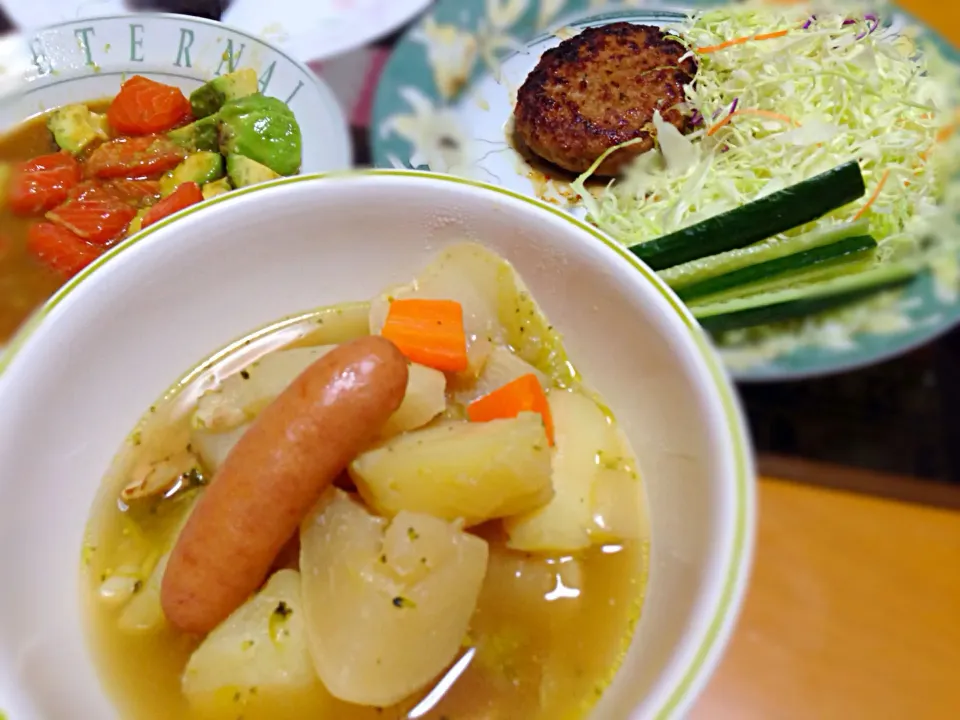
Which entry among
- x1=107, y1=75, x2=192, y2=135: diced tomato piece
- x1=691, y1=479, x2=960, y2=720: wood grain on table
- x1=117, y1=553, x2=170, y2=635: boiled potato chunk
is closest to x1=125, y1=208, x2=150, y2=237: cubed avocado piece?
x1=107, y1=75, x2=192, y2=135: diced tomato piece

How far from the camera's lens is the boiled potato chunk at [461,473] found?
902 mm

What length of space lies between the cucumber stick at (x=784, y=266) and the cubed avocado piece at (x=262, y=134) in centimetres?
98

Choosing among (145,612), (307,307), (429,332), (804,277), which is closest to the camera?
(145,612)

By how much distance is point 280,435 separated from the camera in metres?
0.86

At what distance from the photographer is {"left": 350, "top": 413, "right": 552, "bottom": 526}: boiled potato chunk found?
90cm

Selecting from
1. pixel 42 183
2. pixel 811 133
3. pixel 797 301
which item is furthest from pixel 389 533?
pixel 811 133

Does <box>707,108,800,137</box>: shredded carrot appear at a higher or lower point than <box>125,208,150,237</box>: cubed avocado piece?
lower

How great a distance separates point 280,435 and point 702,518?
1.71 feet

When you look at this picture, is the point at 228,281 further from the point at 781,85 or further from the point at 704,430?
the point at 781,85

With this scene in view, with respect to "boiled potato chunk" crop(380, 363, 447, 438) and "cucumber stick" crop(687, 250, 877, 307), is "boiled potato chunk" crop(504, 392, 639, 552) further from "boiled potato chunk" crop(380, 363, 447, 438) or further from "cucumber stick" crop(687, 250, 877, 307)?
"cucumber stick" crop(687, 250, 877, 307)

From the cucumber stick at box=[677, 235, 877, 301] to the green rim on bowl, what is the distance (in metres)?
0.13

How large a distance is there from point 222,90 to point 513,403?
4.20 ft

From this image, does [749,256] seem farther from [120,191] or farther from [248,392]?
[120,191]

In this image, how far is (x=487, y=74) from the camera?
1966 mm
